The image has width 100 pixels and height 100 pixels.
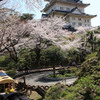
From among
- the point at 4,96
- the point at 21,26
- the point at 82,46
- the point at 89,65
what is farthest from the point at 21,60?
the point at 89,65

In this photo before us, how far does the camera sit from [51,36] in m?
21.4

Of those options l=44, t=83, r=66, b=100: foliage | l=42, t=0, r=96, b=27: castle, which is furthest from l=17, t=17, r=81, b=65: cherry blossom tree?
l=42, t=0, r=96, b=27: castle

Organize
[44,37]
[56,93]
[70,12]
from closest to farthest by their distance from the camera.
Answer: [56,93]
[44,37]
[70,12]

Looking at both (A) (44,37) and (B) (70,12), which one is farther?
(B) (70,12)

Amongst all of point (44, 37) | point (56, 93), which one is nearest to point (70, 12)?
point (44, 37)

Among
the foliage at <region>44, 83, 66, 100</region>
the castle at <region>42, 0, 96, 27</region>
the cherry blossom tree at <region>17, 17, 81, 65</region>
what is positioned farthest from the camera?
the castle at <region>42, 0, 96, 27</region>

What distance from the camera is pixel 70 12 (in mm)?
44688

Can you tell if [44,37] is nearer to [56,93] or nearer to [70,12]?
[56,93]

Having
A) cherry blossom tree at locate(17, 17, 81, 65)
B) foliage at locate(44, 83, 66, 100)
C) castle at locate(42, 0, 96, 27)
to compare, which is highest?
castle at locate(42, 0, 96, 27)

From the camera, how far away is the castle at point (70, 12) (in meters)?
44.5

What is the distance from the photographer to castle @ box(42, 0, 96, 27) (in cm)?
4453

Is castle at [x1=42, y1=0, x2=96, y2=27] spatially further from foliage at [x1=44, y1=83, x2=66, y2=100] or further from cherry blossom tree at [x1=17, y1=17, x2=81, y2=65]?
foliage at [x1=44, y1=83, x2=66, y2=100]

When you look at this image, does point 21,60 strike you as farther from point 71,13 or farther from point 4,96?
point 71,13

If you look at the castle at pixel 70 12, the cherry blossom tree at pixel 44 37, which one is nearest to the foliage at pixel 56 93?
the cherry blossom tree at pixel 44 37
